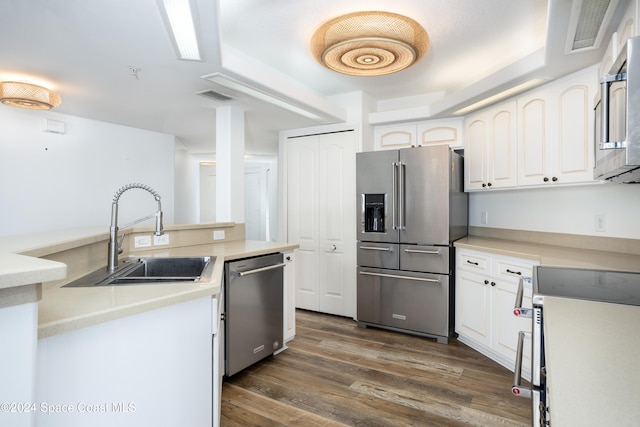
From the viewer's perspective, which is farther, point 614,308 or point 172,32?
point 172,32

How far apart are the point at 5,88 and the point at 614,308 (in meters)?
3.75

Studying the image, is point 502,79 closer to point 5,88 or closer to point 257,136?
point 257,136

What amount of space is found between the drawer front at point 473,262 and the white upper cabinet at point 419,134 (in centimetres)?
117

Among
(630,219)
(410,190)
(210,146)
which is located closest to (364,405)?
(410,190)

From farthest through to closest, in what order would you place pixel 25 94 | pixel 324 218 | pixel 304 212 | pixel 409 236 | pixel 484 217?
pixel 304 212 < pixel 324 218 < pixel 484 217 < pixel 409 236 < pixel 25 94

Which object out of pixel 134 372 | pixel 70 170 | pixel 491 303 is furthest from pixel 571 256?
pixel 70 170

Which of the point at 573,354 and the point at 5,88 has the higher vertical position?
the point at 5,88

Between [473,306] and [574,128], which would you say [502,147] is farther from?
[473,306]

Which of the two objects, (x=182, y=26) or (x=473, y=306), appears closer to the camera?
(x=182, y=26)

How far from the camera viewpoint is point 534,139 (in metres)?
2.67

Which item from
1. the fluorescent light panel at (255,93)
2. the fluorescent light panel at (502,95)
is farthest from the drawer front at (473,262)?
the fluorescent light panel at (255,93)

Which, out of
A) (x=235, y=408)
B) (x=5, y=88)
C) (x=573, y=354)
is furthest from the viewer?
(x=5, y=88)

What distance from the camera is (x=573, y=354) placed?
717 mm

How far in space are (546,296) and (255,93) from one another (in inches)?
97.1
